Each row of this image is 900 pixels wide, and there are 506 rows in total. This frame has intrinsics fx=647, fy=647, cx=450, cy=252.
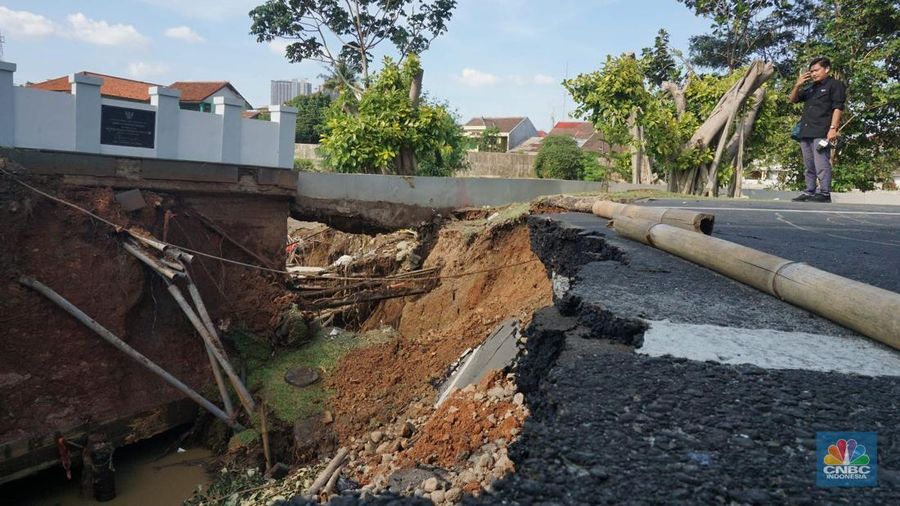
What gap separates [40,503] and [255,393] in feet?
8.34

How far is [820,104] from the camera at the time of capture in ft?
26.2

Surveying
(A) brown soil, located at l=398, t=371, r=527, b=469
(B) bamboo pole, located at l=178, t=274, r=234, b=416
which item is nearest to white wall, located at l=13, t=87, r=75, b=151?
(B) bamboo pole, located at l=178, t=274, r=234, b=416

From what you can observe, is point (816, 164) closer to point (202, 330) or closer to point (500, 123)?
point (202, 330)

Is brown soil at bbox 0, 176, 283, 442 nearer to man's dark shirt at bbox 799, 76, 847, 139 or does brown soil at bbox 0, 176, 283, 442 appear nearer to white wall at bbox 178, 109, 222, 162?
white wall at bbox 178, 109, 222, 162

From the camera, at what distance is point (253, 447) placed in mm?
7492

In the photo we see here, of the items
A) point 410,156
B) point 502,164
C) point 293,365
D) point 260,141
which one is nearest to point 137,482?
point 293,365

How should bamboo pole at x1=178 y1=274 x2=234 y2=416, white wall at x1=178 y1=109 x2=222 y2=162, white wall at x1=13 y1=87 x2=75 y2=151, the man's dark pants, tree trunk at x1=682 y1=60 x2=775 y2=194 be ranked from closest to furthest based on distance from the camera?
1. white wall at x1=13 y1=87 x2=75 y2=151
2. bamboo pole at x1=178 y1=274 x2=234 y2=416
3. the man's dark pants
4. white wall at x1=178 y1=109 x2=222 y2=162
5. tree trunk at x1=682 y1=60 x2=775 y2=194

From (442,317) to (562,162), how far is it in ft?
45.2

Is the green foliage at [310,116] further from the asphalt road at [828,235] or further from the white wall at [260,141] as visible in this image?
the asphalt road at [828,235]

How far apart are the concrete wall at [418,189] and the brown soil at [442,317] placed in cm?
86

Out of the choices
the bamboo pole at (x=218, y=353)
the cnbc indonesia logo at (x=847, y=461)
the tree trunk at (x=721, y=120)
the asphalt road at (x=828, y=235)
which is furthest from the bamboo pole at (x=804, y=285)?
the tree trunk at (x=721, y=120)

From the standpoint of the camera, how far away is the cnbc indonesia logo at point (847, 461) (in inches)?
60.6

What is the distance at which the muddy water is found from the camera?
7211 mm

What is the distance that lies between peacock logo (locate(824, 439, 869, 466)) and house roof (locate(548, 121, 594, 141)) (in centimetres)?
4474
